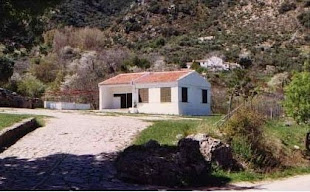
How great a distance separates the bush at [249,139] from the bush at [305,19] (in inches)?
2204

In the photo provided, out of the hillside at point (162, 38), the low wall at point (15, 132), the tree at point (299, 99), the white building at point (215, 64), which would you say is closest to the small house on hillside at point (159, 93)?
the hillside at point (162, 38)

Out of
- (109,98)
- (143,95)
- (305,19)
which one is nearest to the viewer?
(143,95)

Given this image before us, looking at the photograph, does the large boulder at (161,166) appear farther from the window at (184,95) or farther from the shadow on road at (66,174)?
the window at (184,95)

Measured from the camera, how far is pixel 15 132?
17.7 metres

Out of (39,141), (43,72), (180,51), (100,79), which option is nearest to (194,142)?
(39,141)

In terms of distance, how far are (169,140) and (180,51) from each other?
4961cm

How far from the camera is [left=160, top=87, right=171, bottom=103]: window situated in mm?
35031

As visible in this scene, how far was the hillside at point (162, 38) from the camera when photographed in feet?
178

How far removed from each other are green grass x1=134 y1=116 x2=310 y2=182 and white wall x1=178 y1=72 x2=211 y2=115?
474 inches

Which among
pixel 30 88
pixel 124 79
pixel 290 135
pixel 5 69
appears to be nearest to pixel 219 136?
pixel 290 135

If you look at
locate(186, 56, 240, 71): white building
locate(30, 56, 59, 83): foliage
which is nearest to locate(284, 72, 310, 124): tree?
locate(30, 56, 59, 83): foliage

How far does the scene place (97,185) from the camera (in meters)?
12.0

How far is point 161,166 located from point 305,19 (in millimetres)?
62492

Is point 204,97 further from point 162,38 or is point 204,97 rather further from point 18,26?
point 162,38
